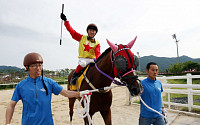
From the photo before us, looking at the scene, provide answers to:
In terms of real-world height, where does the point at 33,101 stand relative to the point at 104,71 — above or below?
below

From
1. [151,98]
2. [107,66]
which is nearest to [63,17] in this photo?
[107,66]

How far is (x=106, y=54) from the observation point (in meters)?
2.39

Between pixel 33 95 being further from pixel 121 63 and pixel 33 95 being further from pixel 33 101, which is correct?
pixel 121 63

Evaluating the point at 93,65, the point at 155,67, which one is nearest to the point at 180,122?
the point at 155,67

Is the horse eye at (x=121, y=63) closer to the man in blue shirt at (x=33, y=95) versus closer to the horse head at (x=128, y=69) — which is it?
the horse head at (x=128, y=69)

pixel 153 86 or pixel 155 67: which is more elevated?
pixel 155 67

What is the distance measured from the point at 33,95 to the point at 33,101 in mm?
65

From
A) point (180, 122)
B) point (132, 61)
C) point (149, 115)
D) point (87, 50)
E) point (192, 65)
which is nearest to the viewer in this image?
point (132, 61)

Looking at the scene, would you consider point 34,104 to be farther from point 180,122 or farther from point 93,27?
point 180,122

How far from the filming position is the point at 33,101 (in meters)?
1.43

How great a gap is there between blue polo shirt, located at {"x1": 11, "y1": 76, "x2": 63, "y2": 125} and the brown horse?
3.39 ft

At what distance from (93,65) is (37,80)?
53.1 inches

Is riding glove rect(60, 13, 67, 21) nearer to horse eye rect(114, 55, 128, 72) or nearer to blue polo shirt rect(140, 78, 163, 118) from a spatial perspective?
horse eye rect(114, 55, 128, 72)

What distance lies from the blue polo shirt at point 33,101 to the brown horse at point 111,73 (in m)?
1.03
